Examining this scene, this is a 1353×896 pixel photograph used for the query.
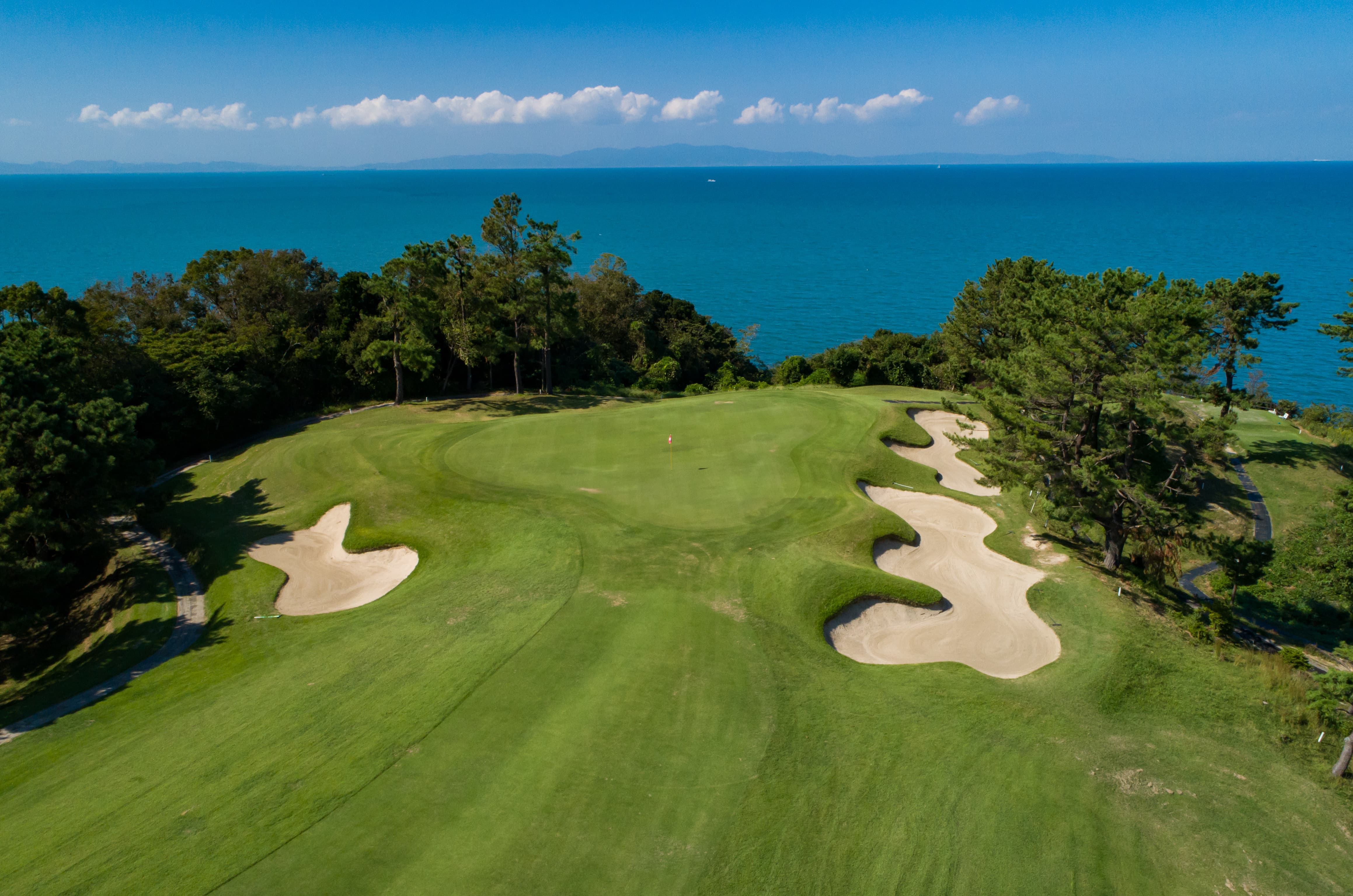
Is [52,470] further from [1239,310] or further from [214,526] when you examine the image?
[1239,310]

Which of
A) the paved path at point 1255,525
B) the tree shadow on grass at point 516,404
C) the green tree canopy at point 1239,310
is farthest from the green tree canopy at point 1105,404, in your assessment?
the tree shadow on grass at point 516,404

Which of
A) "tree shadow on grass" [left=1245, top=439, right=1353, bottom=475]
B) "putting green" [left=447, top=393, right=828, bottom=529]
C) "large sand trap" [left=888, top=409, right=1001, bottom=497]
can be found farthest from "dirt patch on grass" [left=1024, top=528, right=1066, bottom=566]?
"tree shadow on grass" [left=1245, top=439, right=1353, bottom=475]

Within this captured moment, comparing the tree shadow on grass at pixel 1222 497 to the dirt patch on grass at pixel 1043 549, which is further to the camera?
the tree shadow on grass at pixel 1222 497

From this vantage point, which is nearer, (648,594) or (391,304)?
(648,594)

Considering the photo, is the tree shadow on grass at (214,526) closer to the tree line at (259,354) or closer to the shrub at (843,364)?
the tree line at (259,354)

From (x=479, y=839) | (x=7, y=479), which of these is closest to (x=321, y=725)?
(x=479, y=839)

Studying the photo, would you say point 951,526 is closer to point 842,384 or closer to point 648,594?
point 648,594

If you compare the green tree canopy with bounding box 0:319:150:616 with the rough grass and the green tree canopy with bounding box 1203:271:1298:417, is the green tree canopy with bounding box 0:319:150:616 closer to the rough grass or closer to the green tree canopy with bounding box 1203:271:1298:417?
the rough grass
